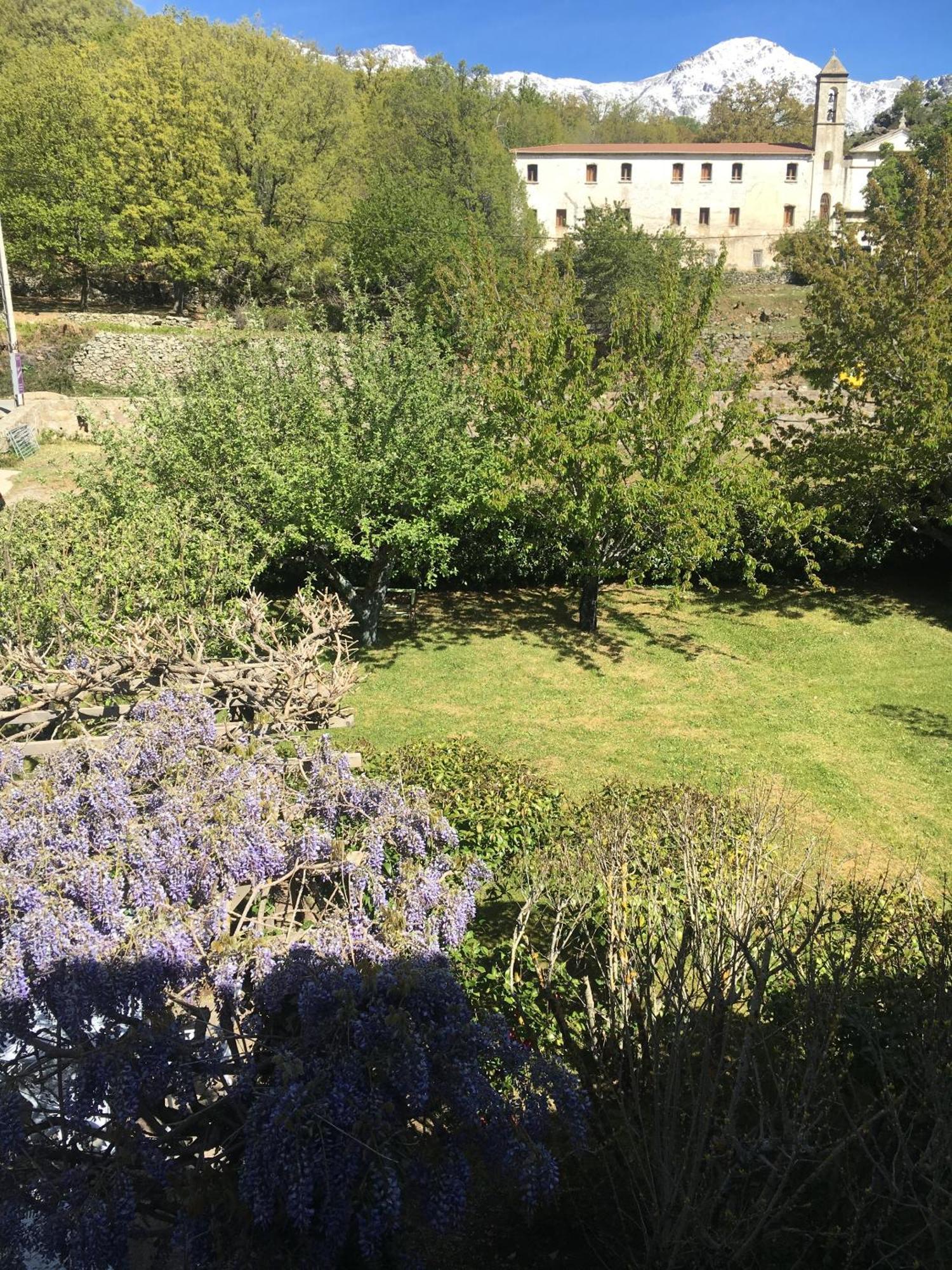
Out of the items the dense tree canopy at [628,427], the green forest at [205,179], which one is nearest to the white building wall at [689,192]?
the green forest at [205,179]

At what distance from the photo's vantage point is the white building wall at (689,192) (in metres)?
63.3

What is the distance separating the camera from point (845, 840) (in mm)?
10648

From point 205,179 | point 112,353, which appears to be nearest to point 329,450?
point 112,353

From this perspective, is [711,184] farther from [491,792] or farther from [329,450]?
[491,792]

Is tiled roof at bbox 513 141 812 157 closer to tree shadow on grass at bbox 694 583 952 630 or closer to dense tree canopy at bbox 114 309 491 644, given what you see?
tree shadow on grass at bbox 694 583 952 630

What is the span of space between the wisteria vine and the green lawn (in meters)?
5.84

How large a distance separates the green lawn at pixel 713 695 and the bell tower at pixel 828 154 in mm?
55224

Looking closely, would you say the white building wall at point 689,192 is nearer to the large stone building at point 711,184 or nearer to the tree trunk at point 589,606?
the large stone building at point 711,184

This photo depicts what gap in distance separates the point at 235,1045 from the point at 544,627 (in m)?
12.9

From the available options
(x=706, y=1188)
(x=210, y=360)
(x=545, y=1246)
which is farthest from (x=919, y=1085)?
(x=210, y=360)

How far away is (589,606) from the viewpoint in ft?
55.8

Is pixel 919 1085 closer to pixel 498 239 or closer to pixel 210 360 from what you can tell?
pixel 210 360

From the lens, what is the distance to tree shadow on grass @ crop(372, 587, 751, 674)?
53.3 ft

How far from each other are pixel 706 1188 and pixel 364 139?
5868cm
